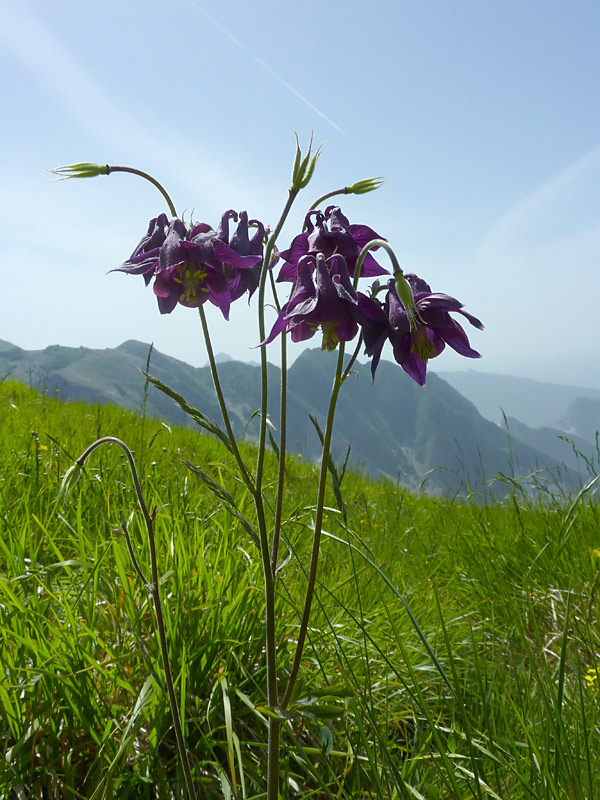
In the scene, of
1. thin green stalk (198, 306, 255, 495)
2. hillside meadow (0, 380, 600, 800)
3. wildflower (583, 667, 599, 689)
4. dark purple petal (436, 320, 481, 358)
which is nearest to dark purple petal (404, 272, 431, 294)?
dark purple petal (436, 320, 481, 358)

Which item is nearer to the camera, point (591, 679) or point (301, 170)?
point (301, 170)

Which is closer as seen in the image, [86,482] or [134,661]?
[134,661]

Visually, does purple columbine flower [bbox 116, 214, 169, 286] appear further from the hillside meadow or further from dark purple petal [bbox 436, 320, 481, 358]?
dark purple petal [bbox 436, 320, 481, 358]

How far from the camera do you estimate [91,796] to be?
5.46 ft

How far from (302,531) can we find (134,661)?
1434 millimetres

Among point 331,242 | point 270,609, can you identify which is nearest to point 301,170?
point 331,242

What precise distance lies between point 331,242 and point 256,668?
5.74 feet

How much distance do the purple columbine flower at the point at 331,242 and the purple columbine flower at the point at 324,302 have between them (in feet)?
0.32

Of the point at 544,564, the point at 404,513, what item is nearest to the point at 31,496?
the point at 544,564

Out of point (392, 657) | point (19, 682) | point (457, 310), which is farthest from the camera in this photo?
point (392, 657)

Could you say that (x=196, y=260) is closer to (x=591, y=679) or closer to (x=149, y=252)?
(x=149, y=252)

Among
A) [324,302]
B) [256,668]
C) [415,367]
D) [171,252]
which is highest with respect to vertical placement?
[171,252]

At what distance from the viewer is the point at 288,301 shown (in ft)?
5.21

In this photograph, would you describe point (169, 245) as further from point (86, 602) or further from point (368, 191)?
point (86, 602)
